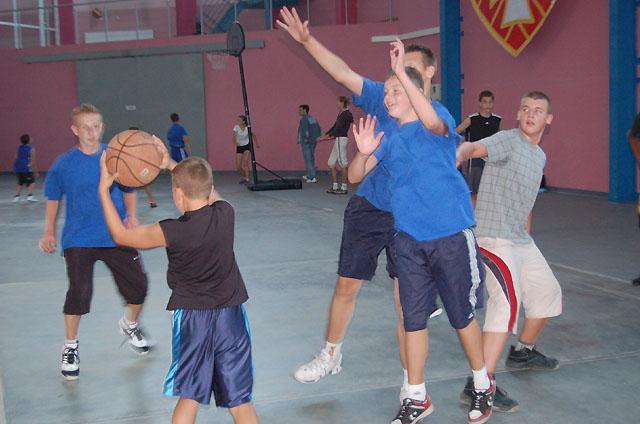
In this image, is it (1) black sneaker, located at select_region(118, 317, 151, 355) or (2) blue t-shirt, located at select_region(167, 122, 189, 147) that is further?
(2) blue t-shirt, located at select_region(167, 122, 189, 147)

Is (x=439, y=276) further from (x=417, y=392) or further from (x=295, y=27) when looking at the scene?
(x=295, y=27)

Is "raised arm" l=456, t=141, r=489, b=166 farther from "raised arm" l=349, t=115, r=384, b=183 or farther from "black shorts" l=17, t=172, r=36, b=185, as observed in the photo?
"black shorts" l=17, t=172, r=36, b=185

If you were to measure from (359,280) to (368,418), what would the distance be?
0.84 meters

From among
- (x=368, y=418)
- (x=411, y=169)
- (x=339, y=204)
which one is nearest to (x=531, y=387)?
(x=368, y=418)

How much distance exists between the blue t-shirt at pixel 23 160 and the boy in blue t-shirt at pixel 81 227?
12821 millimetres

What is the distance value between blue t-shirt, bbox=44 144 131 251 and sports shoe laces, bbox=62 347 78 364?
62 cm

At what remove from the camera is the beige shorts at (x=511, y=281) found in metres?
4.66

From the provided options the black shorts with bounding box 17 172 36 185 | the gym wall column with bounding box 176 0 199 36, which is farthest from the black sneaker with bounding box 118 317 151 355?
the gym wall column with bounding box 176 0 199 36

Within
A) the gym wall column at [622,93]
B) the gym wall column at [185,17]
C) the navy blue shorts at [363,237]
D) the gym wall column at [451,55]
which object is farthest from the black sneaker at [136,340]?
the gym wall column at [185,17]

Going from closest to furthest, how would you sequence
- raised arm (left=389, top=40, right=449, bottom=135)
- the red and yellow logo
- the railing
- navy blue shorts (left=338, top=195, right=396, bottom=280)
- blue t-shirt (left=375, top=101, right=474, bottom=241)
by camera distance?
raised arm (left=389, top=40, right=449, bottom=135)
blue t-shirt (left=375, top=101, right=474, bottom=241)
navy blue shorts (left=338, top=195, right=396, bottom=280)
the red and yellow logo
the railing

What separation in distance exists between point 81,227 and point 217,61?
827 inches

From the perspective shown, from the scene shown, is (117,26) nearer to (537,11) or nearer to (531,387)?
(537,11)

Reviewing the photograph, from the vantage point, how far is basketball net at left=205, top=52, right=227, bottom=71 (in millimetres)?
25750

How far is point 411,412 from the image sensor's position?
14.0ft
